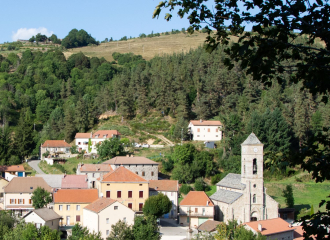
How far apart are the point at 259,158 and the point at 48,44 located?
133 m

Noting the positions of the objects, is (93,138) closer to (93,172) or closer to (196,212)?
(93,172)

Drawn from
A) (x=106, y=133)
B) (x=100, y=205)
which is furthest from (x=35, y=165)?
(x=100, y=205)

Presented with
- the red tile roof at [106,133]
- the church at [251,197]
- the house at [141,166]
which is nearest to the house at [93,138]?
the red tile roof at [106,133]

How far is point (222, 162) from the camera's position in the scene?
59156mm

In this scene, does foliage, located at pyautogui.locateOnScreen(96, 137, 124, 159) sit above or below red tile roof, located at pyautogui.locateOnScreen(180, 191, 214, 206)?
above

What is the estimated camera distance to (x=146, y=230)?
35.5 meters

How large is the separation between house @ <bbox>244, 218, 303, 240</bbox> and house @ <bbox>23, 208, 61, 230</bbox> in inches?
650

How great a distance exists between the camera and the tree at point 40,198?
45.9 m

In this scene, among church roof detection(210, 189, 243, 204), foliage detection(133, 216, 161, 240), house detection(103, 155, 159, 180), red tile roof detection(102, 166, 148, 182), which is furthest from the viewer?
house detection(103, 155, 159, 180)

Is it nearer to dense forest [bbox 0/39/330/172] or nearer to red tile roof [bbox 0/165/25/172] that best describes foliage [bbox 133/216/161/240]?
dense forest [bbox 0/39/330/172]

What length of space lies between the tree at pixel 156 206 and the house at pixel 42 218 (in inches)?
323

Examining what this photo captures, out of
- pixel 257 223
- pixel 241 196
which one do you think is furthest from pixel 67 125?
pixel 257 223

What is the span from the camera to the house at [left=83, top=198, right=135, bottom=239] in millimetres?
37688

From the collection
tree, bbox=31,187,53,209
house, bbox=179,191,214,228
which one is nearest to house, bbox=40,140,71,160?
tree, bbox=31,187,53,209
